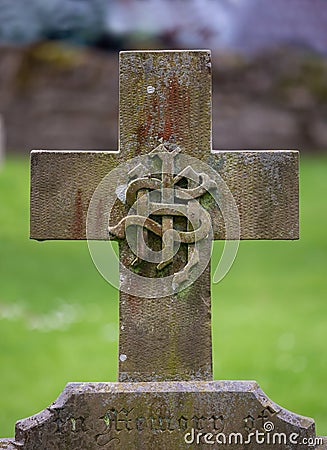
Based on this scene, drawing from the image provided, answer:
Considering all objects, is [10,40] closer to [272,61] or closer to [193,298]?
[272,61]

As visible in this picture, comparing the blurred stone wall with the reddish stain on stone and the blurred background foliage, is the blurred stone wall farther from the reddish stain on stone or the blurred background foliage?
the reddish stain on stone

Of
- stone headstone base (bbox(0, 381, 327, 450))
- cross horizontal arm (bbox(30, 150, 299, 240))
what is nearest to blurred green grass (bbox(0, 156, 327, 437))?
stone headstone base (bbox(0, 381, 327, 450))

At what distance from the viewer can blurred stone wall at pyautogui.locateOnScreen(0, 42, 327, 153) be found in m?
20.2

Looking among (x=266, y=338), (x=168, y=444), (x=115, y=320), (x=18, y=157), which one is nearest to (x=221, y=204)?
(x=168, y=444)

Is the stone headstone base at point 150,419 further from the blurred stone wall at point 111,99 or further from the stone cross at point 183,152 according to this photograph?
the blurred stone wall at point 111,99

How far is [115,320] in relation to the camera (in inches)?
337

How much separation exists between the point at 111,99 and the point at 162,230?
17083 mm

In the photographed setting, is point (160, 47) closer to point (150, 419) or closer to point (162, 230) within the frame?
point (162, 230)

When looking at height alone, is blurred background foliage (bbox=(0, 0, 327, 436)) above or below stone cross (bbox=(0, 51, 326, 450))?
above

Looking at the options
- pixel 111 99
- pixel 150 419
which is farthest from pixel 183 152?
pixel 111 99

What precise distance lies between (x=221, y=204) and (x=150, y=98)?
47 cm

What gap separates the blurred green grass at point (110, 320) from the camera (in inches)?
265

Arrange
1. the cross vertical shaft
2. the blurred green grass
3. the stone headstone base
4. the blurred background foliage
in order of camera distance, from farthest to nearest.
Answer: the blurred background foliage
the blurred green grass
the cross vertical shaft
the stone headstone base

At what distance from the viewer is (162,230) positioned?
3521mm
